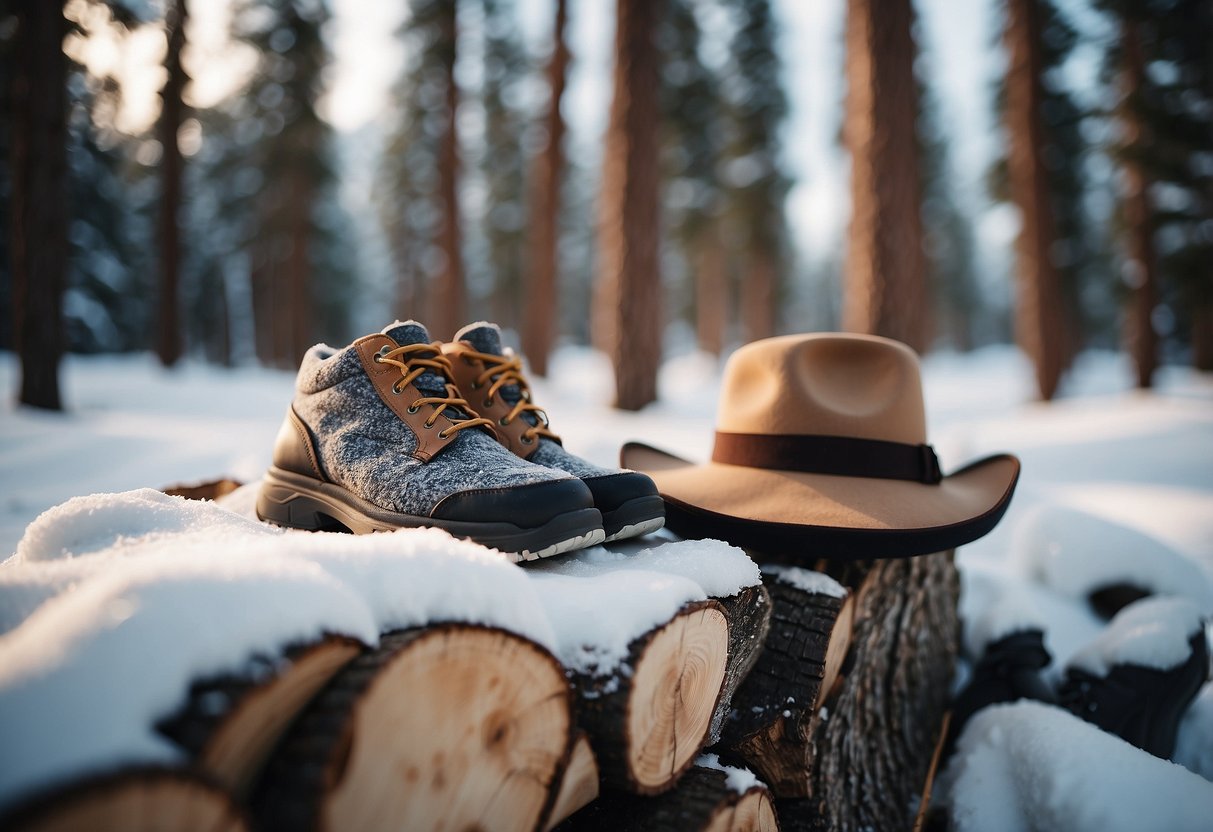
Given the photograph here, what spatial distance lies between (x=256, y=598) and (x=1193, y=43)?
14.9m

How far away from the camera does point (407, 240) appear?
21219 millimetres

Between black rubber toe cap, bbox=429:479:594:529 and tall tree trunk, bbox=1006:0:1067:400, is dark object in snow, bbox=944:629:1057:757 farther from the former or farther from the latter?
tall tree trunk, bbox=1006:0:1067:400

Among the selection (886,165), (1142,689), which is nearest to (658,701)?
(1142,689)

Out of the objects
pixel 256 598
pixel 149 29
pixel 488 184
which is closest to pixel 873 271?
pixel 256 598

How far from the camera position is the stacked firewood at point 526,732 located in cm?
55

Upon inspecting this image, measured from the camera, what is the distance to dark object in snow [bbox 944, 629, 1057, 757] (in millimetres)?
2092

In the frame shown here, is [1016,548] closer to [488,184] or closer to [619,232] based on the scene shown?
[619,232]

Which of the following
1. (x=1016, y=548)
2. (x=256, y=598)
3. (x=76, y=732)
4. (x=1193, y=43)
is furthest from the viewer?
(x=1193, y=43)

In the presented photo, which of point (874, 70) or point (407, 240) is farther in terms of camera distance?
point (407, 240)

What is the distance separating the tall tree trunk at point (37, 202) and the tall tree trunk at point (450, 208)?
5.56m

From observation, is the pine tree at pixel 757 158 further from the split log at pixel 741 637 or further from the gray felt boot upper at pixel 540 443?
the split log at pixel 741 637

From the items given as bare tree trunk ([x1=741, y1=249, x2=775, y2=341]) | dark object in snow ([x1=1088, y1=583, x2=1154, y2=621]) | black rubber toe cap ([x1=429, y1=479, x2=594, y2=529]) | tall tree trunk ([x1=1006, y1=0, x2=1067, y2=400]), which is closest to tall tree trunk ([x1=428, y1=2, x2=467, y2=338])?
bare tree trunk ([x1=741, y1=249, x2=775, y2=341])

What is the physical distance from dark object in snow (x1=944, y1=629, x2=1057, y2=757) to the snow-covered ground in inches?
3.6

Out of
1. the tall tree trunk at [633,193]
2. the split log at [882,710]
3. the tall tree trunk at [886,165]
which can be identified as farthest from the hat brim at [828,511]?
the tall tree trunk at [633,193]
